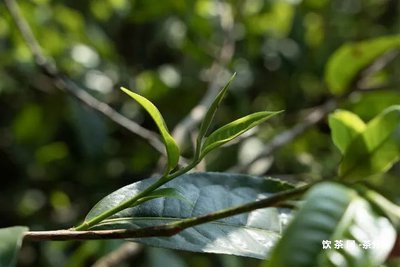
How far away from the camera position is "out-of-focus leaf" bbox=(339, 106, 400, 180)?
18.0 inches

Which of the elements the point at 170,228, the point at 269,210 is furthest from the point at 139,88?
the point at 170,228

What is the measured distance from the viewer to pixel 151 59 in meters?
1.96

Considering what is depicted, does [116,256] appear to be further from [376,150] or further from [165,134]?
[376,150]

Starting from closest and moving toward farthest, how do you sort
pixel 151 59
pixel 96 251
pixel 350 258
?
pixel 350 258 → pixel 96 251 → pixel 151 59

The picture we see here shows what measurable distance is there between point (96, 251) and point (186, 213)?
0.69 meters

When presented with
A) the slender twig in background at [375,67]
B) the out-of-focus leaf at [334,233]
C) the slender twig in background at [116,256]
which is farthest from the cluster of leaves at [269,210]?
the slender twig in background at [375,67]

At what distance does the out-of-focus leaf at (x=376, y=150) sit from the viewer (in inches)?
18.0

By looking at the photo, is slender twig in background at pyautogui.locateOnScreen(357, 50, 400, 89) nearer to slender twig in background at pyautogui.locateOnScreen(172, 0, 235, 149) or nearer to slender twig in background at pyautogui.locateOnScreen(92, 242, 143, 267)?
slender twig in background at pyautogui.locateOnScreen(172, 0, 235, 149)

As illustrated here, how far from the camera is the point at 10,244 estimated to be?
479mm

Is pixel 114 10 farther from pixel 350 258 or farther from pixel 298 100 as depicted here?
pixel 350 258

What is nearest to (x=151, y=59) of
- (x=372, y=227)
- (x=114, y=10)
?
(x=114, y=10)

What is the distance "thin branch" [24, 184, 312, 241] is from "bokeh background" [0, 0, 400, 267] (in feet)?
3.18

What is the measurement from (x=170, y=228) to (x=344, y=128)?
14 cm

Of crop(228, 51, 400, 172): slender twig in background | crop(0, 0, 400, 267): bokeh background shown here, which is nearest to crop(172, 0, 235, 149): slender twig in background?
crop(0, 0, 400, 267): bokeh background
